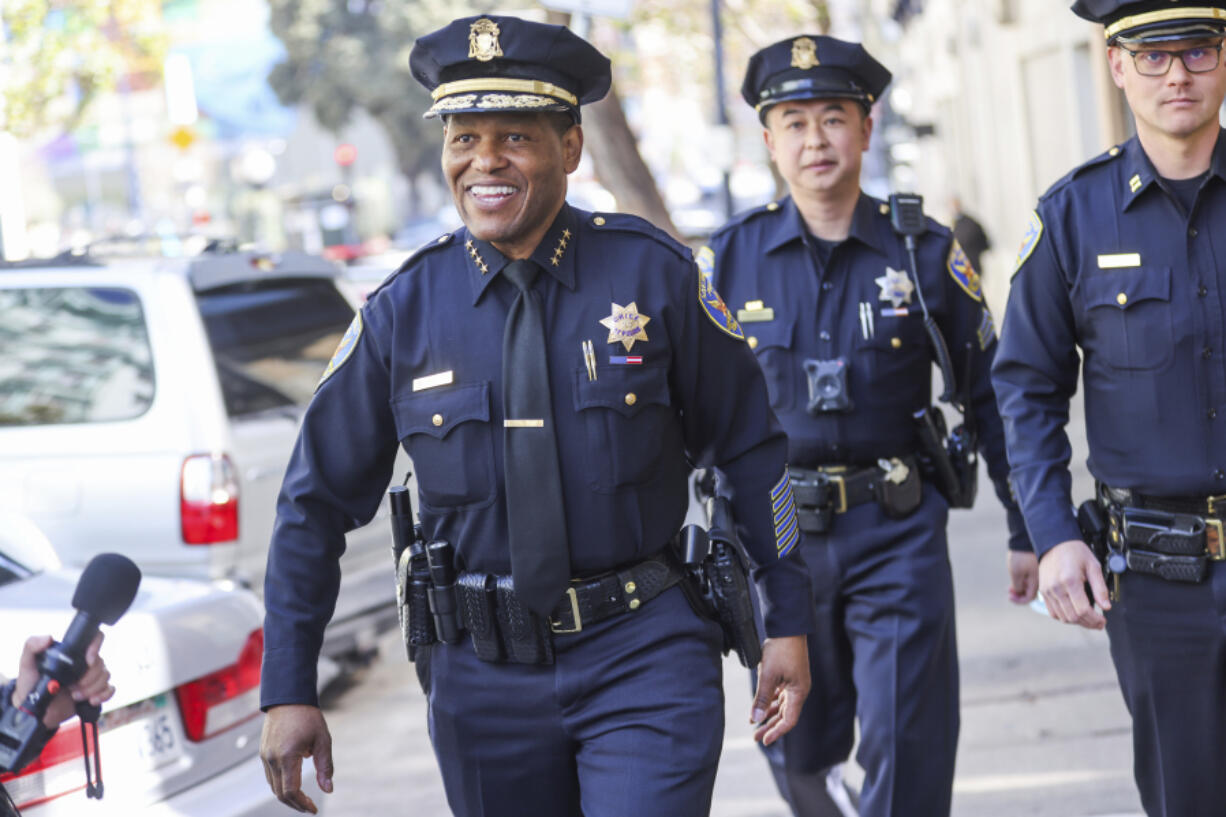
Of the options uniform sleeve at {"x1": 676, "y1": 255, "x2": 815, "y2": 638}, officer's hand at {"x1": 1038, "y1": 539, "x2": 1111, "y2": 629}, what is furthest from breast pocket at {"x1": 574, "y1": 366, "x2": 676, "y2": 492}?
officer's hand at {"x1": 1038, "y1": 539, "x2": 1111, "y2": 629}

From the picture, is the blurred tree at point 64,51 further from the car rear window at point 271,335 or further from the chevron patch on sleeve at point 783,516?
the chevron patch on sleeve at point 783,516

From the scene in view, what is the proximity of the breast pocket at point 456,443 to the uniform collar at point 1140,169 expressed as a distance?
1.55 metres

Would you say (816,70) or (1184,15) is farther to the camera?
(816,70)

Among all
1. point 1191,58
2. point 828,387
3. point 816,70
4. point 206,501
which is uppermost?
point 816,70

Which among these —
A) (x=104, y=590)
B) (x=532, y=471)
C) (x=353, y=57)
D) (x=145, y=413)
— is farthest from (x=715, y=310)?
(x=353, y=57)

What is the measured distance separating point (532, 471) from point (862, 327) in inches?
67.5

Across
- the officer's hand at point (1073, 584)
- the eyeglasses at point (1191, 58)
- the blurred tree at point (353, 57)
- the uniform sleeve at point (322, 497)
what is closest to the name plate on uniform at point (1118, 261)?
the eyeglasses at point (1191, 58)

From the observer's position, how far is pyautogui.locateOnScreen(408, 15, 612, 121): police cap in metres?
3.15

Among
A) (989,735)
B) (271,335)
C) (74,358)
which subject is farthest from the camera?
(271,335)

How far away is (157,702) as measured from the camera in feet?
13.8

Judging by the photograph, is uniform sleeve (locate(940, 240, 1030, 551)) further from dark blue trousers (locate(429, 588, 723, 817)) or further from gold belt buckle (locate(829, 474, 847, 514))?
dark blue trousers (locate(429, 588, 723, 817))

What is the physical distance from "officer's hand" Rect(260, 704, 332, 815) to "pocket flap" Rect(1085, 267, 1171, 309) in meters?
1.92

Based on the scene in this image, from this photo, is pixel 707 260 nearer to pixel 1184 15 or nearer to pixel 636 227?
pixel 636 227

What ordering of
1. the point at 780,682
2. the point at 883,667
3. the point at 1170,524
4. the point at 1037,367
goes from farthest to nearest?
1. the point at 883,667
2. the point at 1037,367
3. the point at 1170,524
4. the point at 780,682
